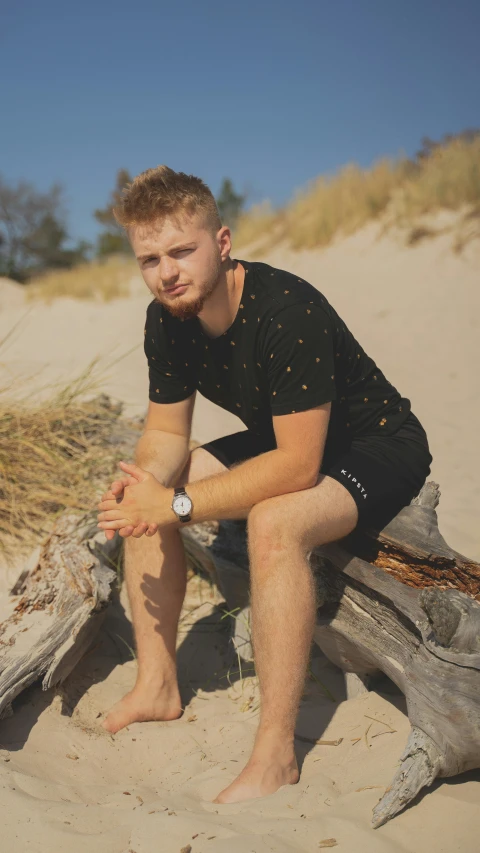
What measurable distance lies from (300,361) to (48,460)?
1760 millimetres

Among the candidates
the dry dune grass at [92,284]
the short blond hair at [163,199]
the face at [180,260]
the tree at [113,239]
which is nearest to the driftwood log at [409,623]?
the face at [180,260]

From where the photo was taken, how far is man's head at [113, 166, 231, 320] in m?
2.17

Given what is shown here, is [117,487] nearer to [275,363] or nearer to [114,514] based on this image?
[114,514]

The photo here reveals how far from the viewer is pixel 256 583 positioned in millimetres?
2064

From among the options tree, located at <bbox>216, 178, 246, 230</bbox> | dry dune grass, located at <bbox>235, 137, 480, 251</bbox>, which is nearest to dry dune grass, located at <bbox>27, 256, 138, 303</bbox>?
dry dune grass, located at <bbox>235, 137, 480, 251</bbox>

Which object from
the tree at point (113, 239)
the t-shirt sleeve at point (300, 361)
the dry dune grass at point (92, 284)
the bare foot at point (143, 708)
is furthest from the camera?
the tree at point (113, 239)

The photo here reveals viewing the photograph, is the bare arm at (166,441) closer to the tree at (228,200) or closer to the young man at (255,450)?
the young man at (255,450)

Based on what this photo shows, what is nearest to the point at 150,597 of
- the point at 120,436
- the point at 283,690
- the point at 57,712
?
the point at 57,712

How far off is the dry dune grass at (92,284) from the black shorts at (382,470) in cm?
861

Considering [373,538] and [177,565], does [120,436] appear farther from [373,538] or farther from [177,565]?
[373,538]

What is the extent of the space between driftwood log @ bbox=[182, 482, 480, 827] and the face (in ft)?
2.94

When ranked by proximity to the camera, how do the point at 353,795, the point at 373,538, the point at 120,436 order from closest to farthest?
1. the point at 353,795
2. the point at 373,538
3. the point at 120,436

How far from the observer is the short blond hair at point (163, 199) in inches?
85.0

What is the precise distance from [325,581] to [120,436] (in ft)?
5.58
